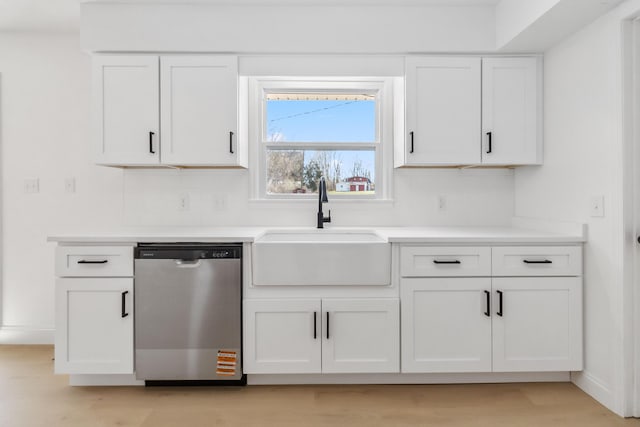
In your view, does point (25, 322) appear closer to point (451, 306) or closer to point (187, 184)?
point (187, 184)

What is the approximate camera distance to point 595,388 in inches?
88.0

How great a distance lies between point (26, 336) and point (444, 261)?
122 inches

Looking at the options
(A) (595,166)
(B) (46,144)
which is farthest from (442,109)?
(B) (46,144)

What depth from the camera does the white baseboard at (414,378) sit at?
2418mm

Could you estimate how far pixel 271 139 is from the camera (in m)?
3.08

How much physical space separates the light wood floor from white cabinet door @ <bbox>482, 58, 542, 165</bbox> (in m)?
1.45

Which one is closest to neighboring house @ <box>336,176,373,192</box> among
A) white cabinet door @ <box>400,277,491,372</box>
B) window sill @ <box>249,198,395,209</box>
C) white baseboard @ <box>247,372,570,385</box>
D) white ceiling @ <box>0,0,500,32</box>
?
window sill @ <box>249,198,395,209</box>

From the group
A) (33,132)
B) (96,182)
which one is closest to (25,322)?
(96,182)

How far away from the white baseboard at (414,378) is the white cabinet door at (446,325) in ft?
0.43

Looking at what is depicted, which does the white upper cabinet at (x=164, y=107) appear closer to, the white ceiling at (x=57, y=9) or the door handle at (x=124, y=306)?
the white ceiling at (x=57, y=9)

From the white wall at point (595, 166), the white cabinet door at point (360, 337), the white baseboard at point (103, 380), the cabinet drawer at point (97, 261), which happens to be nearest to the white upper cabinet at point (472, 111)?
the white wall at point (595, 166)

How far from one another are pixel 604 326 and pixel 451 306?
30.9 inches

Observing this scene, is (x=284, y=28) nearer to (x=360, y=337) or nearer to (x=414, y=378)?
(x=360, y=337)

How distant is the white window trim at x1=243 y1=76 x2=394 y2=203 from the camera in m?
3.00
